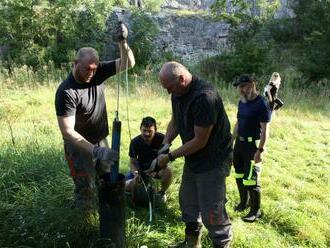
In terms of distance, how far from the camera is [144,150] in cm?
458

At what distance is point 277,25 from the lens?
21.0 meters

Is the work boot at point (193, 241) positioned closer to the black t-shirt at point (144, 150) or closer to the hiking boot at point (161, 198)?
the hiking boot at point (161, 198)

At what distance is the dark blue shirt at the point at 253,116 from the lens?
4.26 m

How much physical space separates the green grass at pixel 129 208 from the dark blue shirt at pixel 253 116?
3.10ft

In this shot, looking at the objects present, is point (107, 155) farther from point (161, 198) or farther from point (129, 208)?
point (161, 198)

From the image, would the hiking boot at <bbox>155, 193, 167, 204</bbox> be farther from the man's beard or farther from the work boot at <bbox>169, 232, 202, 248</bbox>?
the man's beard

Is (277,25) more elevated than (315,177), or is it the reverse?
(277,25)

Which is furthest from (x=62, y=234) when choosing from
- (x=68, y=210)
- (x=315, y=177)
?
(x=315, y=177)

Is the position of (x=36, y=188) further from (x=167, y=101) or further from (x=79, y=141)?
(x=167, y=101)

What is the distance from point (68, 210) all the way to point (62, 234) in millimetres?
218

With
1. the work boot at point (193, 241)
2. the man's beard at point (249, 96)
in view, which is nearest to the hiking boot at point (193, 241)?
the work boot at point (193, 241)

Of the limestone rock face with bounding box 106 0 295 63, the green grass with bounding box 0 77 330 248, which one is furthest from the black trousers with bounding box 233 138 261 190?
the limestone rock face with bounding box 106 0 295 63

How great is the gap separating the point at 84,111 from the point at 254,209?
2.12m

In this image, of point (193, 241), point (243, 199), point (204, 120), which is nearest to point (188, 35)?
point (243, 199)
